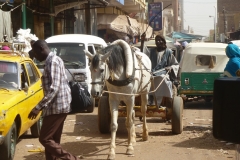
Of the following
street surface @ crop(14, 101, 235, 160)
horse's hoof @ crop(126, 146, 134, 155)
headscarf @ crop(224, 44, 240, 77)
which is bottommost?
street surface @ crop(14, 101, 235, 160)

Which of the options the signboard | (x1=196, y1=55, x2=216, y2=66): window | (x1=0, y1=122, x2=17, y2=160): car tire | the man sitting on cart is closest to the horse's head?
(x1=0, y1=122, x2=17, y2=160): car tire

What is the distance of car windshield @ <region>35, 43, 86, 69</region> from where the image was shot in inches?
538

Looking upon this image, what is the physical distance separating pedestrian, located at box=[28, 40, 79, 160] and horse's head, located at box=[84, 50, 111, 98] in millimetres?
1092

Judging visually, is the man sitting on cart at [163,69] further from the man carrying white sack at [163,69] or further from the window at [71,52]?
the window at [71,52]

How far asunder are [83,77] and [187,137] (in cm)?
447

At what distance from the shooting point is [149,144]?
8.86 m

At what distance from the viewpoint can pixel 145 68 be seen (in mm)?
8891

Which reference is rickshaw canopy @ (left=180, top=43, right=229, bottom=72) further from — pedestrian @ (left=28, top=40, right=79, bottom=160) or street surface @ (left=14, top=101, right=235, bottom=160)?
pedestrian @ (left=28, top=40, right=79, bottom=160)

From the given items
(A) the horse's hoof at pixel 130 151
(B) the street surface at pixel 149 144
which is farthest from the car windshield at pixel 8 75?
(A) the horse's hoof at pixel 130 151

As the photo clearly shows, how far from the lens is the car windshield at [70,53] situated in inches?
538

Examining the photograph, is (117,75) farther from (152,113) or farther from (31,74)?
(152,113)

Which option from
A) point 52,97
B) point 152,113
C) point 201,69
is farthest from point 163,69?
point 201,69

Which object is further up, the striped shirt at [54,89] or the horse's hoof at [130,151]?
the striped shirt at [54,89]

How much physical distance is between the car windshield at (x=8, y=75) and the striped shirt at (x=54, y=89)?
7.23 feet
